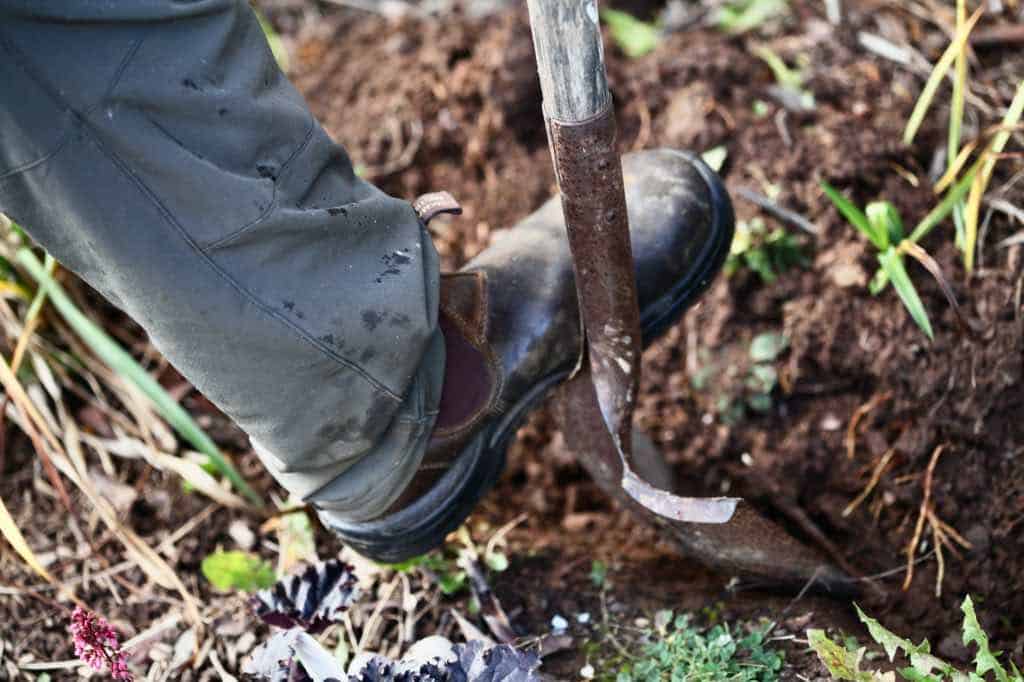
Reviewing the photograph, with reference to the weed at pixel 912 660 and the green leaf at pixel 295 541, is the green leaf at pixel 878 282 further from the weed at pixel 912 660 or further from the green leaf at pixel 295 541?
the green leaf at pixel 295 541

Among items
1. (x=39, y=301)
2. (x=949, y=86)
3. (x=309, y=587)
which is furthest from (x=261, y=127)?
(x=949, y=86)

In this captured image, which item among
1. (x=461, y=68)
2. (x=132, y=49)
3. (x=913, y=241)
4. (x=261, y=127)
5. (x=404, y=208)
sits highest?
(x=132, y=49)

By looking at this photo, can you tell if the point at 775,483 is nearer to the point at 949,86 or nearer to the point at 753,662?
the point at 753,662

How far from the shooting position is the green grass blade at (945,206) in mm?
2055

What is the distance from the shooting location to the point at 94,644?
1561 millimetres

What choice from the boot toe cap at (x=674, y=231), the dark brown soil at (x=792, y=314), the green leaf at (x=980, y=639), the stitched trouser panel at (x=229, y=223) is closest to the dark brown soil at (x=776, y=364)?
the dark brown soil at (x=792, y=314)

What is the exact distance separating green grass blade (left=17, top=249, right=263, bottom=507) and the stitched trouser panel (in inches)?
22.8

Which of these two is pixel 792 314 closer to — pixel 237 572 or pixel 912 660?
pixel 912 660

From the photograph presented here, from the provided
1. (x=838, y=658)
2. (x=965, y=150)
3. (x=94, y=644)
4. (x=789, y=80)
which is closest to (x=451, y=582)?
(x=94, y=644)

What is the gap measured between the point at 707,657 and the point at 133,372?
1343 mm

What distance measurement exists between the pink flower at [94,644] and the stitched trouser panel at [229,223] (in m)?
0.39

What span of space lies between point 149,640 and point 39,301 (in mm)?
790

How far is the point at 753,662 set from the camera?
1642 mm

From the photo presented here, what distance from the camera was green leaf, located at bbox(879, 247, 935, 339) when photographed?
2051mm
